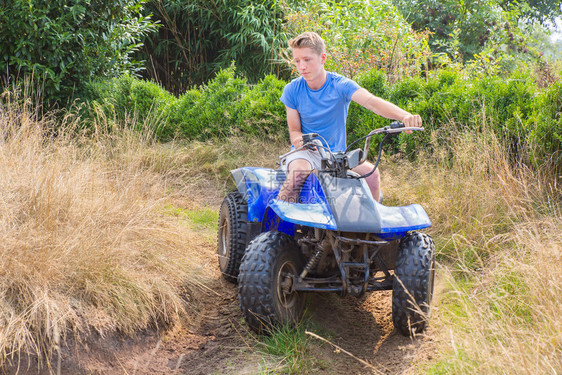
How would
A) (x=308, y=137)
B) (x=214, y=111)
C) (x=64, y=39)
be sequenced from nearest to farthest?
1. (x=308, y=137)
2. (x=64, y=39)
3. (x=214, y=111)

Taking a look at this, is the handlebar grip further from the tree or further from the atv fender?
the tree

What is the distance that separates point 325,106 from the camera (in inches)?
142

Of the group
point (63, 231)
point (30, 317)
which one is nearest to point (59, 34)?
point (63, 231)

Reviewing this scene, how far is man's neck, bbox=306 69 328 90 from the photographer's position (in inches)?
140

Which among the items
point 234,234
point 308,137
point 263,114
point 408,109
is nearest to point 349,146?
point 308,137

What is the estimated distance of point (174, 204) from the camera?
568 centimetres

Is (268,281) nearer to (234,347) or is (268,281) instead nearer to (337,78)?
(234,347)

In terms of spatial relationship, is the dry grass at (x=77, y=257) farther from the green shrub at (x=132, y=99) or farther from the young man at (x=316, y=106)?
the green shrub at (x=132, y=99)

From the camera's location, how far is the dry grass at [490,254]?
7.88ft

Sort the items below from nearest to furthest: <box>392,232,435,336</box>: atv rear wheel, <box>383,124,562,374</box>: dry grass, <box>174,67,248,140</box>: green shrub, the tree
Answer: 1. <box>383,124,562,374</box>: dry grass
2. <box>392,232,435,336</box>: atv rear wheel
3. <box>174,67,248,140</box>: green shrub
4. the tree

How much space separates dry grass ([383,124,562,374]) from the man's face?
1.31 meters

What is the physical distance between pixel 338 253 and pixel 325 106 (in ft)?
3.65

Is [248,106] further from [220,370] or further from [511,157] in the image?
[220,370]

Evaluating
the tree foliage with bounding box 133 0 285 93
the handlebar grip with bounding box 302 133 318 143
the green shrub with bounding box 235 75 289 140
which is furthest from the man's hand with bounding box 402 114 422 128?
the tree foliage with bounding box 133 0 285 93
